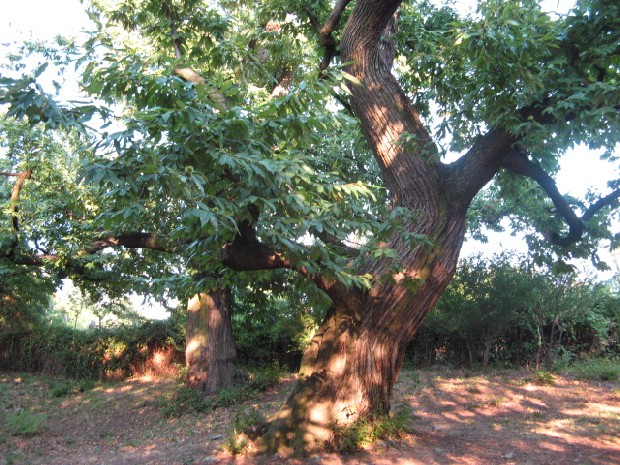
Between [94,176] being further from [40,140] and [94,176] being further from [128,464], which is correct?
[40,140]

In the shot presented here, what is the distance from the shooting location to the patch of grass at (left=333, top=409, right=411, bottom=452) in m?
5.66

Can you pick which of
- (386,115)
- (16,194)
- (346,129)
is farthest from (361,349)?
(16,194)

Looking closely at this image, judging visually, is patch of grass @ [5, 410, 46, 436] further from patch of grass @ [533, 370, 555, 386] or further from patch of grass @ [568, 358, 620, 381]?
patch of grass @ [568, 358, 620, 381]

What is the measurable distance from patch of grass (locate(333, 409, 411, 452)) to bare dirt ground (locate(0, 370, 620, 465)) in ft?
0.29

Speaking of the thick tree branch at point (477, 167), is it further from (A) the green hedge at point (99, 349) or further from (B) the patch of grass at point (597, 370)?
(A) the green hedge at point (99, 349)

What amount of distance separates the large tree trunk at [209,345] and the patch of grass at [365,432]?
573 centimetres

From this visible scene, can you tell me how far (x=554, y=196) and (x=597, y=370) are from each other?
5051 millimetres

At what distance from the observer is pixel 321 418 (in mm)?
5848

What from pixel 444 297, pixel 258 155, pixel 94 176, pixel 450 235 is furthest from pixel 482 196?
pixel 94 176

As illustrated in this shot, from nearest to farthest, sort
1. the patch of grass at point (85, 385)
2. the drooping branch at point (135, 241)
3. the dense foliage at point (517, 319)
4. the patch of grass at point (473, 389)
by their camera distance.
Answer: the drooping branch at point (135, 241) < the patch of grass at point (473, 389) < the dense foliage at point (517, 319) < the patch of grass at point (85, 385)

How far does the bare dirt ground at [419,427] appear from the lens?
18.8ft

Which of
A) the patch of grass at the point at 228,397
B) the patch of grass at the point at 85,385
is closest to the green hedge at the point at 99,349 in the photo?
the patch of grass at the point at 85,385

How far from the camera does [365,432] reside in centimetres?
575

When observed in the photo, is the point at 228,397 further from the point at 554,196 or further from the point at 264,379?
the point at 554,196
